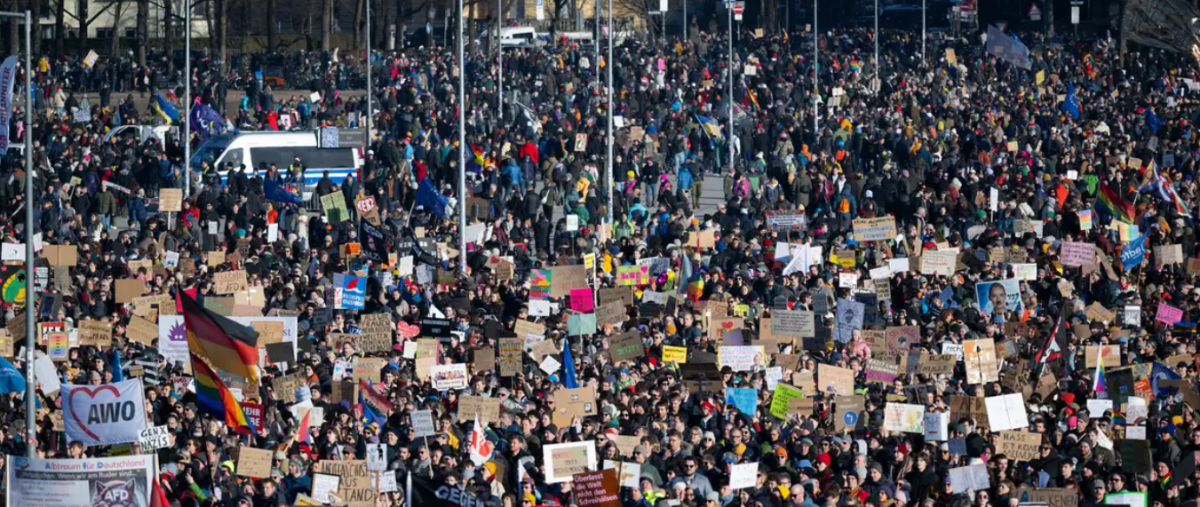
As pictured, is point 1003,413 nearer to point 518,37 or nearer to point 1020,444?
point 1020,444

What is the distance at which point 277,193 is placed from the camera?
32125mm

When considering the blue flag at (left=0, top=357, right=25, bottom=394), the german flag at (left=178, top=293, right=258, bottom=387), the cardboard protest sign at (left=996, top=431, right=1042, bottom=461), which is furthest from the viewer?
the blue flag at (left=0, top=357, right=25, bottom=394)

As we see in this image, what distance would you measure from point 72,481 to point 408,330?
693 cm

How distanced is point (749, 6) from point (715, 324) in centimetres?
4900

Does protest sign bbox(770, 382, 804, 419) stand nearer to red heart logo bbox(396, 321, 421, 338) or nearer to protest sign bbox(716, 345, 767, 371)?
protest sign bbox(716, 345, 767, 371)

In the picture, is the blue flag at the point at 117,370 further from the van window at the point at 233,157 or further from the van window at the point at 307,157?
the van window at the point at 307,157

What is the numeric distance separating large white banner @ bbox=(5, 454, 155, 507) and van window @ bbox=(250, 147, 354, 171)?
20.0 metres

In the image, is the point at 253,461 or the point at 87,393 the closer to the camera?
the point at 253,461

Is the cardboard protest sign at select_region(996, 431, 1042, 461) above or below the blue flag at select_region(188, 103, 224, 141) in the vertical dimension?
below

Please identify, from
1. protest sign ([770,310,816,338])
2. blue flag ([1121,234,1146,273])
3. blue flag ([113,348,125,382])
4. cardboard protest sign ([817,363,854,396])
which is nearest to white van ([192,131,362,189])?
blue flag ([1121,234,1146,273])

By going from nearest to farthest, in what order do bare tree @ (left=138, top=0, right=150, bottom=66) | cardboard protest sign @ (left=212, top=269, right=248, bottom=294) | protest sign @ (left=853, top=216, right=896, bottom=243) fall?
cardboard protest sign @ (left=212, top=269, right=248, bottom=294), protest sign @ (left=853, top=216, right=896, bottom=243), bare tree @ (left=138, top=0, right=150, bottom=66)

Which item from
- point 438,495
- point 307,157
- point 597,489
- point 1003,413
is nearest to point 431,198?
point 307,157

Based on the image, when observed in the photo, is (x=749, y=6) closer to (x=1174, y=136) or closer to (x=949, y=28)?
(x=949, y=28)

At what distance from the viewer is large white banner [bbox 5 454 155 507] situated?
16000 mm
